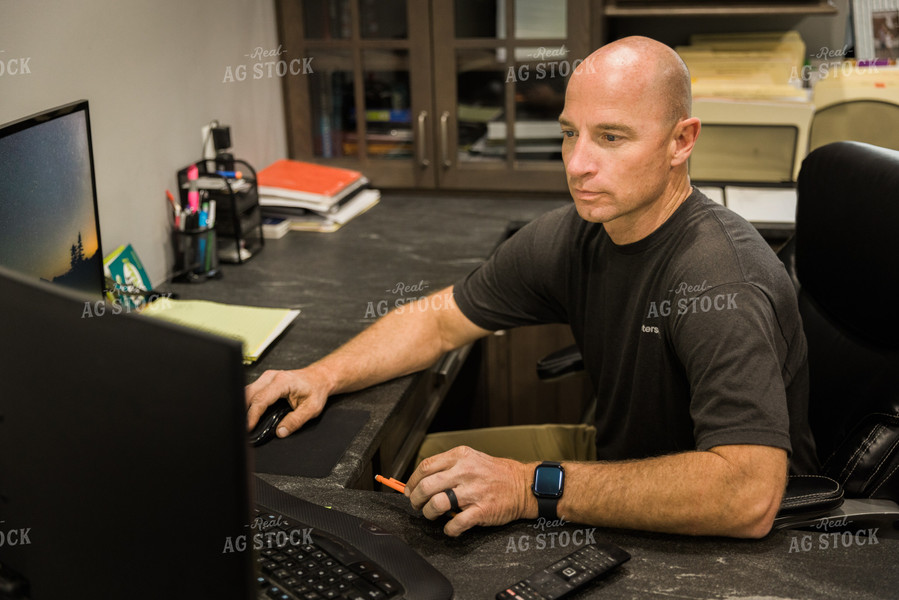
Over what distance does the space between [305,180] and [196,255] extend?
1.73 ft

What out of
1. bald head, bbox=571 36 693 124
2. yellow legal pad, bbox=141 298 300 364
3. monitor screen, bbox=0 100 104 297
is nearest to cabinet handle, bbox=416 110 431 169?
yellow legal pad, bbox=141 298 300 364

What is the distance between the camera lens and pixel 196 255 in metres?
2.18

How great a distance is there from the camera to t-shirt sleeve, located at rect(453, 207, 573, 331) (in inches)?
66.3

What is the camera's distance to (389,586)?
1021mm

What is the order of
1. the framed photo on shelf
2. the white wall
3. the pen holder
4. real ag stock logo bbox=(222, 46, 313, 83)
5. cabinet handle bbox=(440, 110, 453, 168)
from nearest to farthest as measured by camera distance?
the white wall → the pen holder → real ag stock logo bbox=(222, 46, 313, 83) → cabinet handle bbox=(440, 110, 453, 168) → the framed photo on shelf

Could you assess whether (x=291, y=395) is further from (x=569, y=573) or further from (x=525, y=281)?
(x=569, y=573)

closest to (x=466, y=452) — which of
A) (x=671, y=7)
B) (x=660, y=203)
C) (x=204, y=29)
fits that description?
(x=660, y=203)

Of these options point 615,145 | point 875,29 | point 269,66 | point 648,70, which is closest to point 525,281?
point 615,145

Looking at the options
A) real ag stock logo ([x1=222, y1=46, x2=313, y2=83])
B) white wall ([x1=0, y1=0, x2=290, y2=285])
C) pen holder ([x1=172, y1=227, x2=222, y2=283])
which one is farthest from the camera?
real ag stock logo ([x1=222, y1=46, x2=313, y2=83])

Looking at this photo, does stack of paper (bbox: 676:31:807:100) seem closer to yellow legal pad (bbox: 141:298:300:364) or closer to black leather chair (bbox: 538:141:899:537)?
black leather chair (bbox: 538:141:899:537)

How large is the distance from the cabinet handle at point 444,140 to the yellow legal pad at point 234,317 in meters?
0.97

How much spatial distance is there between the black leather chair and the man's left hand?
14.2 inches

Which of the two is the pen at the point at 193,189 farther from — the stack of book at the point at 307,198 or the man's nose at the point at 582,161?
the man's nose at the point at 582,161

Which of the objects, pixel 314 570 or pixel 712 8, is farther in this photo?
pixel 712 8
